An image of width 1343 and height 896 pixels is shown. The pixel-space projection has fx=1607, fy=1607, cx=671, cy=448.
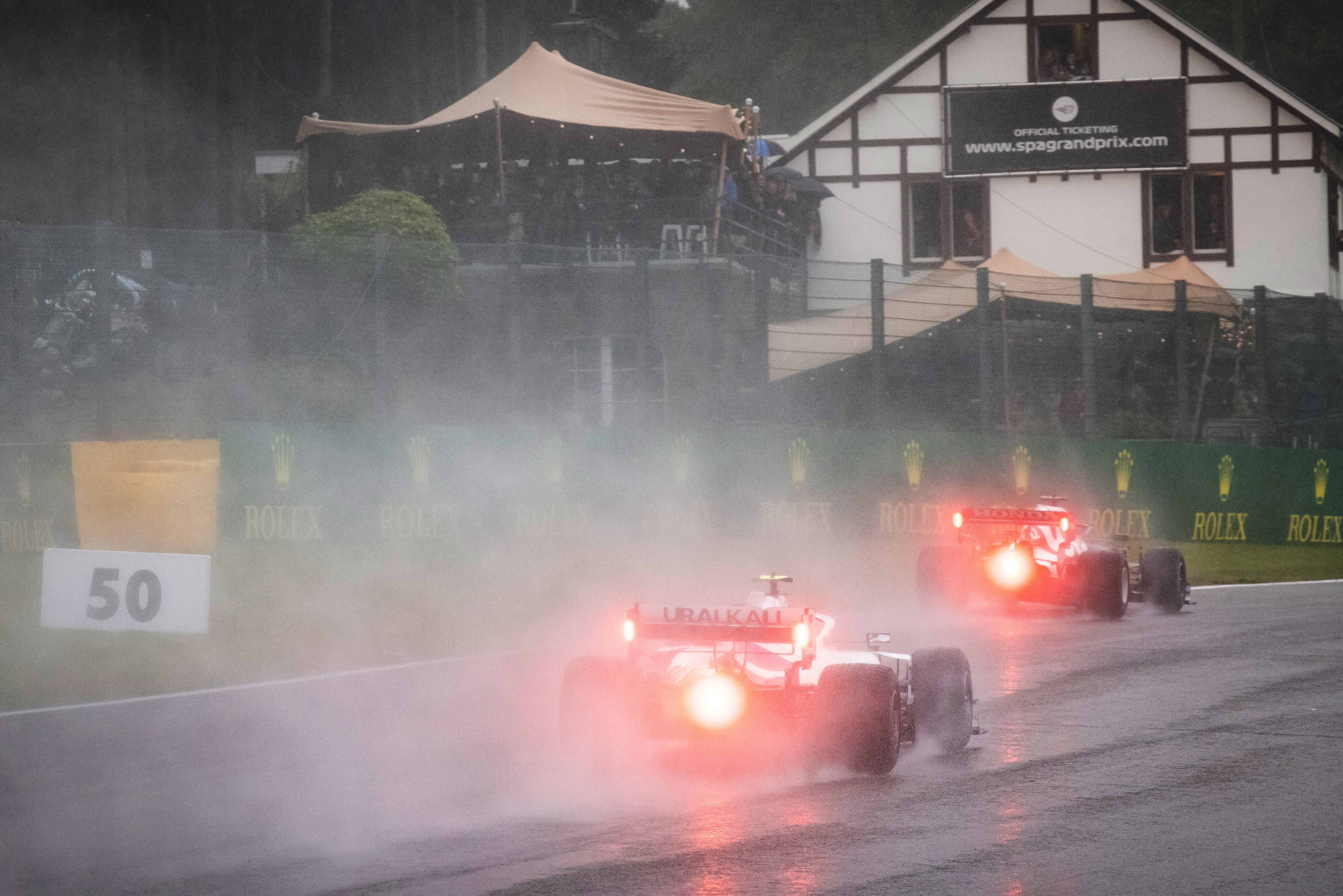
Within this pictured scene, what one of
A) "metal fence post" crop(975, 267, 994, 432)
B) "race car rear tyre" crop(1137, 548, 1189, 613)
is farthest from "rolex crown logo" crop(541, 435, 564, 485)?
"metal fence post" crop(975, 267, 994, 432)

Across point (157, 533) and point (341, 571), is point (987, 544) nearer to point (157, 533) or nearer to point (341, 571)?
point (341, 571)

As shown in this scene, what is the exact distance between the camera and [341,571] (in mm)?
15312

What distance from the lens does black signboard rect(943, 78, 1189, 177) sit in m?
32.3

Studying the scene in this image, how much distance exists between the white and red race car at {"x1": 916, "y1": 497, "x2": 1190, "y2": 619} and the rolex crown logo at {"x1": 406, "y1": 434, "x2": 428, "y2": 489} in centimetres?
510

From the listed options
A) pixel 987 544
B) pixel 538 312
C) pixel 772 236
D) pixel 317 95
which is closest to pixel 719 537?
pixel 538 312

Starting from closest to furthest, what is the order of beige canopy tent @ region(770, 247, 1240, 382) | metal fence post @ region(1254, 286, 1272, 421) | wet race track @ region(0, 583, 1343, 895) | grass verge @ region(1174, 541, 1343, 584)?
wet race track @ region(0, 583, 1343, 895) → grass verge @ region(1174, 541, 1343, 584) → beige canopy tent @ region(770, 247, 1240, 382) → metal fence post @ region(1254, 286, 1272, 421)

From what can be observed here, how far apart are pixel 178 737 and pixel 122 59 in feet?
71.1

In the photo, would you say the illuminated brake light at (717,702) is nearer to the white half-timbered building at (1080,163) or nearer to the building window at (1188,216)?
the white half-timbered building at (1080,163)

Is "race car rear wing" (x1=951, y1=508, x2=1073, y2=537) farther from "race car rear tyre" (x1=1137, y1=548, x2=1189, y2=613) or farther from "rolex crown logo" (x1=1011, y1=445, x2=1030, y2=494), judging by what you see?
"rolex crown logo" (x1=1011, y1=445, x2=1030, y2=494)

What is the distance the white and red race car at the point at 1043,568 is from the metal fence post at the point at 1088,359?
7634mm

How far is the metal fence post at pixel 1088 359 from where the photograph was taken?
22016mm

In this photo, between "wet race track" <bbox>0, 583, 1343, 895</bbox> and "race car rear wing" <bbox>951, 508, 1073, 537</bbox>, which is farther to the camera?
"race car rear wing" <bbox>951, 508, 1073, 537</bbox>

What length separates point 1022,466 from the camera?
2127 centimetres

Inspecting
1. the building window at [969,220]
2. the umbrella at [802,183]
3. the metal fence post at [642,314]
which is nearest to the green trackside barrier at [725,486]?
the metal fence post at [642,314]
